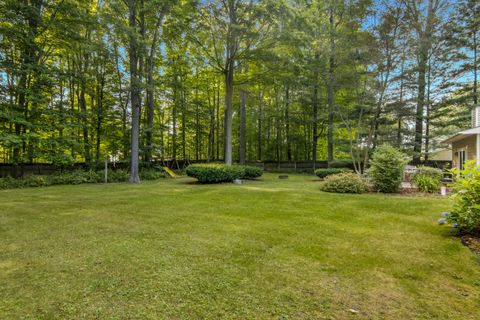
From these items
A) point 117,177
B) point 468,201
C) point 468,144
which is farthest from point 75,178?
point 468,144

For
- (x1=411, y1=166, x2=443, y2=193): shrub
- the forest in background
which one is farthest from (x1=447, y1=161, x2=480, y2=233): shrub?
the forest in background

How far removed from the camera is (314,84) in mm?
16500

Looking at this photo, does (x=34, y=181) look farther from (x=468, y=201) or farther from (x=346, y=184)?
(x=468, y=201)

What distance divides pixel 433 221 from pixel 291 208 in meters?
2.61

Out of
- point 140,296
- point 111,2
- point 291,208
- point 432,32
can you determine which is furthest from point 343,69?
point 140,296

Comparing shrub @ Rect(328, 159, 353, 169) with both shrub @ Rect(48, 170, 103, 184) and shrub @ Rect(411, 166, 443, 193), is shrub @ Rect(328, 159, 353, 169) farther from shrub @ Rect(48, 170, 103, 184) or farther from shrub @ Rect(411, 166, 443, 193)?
shrub @ Rect(48, 170, 103, 184)

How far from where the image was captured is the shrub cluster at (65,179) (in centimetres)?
909

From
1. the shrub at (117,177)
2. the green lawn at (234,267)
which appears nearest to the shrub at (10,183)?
the shrub at (117,177)

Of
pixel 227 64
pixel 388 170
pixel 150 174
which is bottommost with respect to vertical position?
pixel 150 174

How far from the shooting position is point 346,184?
7723 mm

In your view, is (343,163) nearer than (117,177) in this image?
No

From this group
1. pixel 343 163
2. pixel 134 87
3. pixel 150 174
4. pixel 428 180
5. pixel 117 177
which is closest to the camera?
pixel 428 180

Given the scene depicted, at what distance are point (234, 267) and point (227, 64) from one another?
1127 cm

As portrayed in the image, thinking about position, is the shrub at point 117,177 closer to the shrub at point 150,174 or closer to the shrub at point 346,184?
the shrub at point 150,174
